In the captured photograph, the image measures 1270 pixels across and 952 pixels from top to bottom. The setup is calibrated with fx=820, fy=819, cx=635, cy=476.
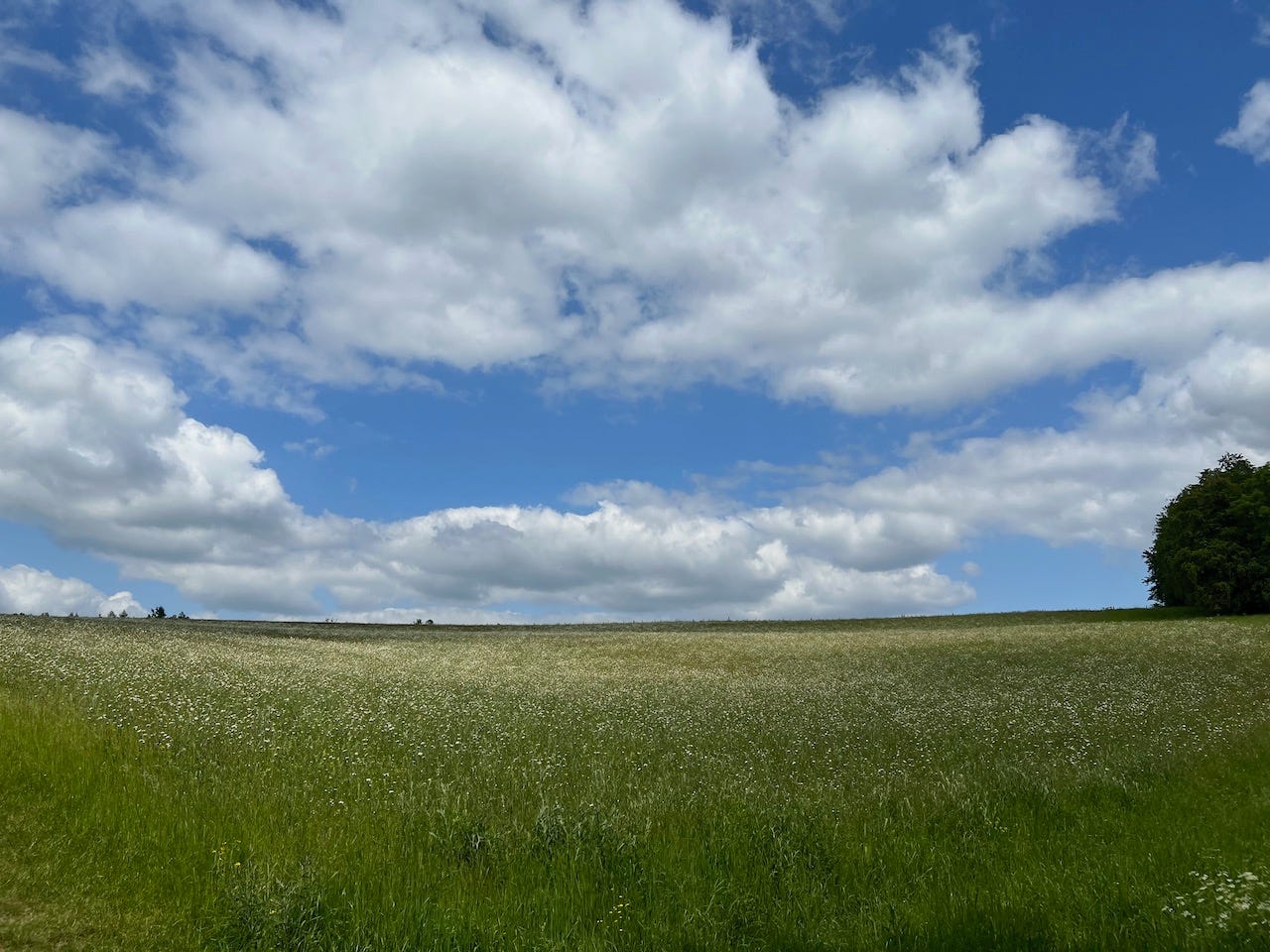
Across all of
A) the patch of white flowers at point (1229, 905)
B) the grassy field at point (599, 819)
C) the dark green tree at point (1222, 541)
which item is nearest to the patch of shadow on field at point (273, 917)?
the grassy field at point (599, 819)

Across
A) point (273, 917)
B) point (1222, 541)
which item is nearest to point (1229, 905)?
point (273, 917)

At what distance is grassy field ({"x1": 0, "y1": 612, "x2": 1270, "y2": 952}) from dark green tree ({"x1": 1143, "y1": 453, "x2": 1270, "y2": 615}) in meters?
53.1

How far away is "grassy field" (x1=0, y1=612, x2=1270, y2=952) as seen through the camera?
28.7 ft

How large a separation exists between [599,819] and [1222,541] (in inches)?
2996

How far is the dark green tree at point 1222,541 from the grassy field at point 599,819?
2090 inches

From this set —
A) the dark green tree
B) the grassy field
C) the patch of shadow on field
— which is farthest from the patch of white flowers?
the dark green tree

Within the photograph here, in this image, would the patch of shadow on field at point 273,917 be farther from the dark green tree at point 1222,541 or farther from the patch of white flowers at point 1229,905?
the dark green tree at point 1222,541

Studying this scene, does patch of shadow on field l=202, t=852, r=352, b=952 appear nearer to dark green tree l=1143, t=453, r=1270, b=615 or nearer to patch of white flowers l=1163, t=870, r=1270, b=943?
patch of white flowers l=1163, t=870, r=1270, b=943

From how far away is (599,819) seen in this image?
11.5 m

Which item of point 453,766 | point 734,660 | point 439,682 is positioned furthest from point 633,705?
point 734,660

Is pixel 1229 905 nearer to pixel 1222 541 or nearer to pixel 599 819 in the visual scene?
pixel 599 819

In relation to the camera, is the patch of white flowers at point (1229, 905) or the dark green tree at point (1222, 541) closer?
the patch of white flowers at point (1229, 905)

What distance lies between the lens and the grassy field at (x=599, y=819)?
344 inches

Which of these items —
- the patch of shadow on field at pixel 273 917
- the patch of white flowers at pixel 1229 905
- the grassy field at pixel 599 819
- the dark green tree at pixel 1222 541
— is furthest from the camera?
the dark green tree at pixel 1222 541
